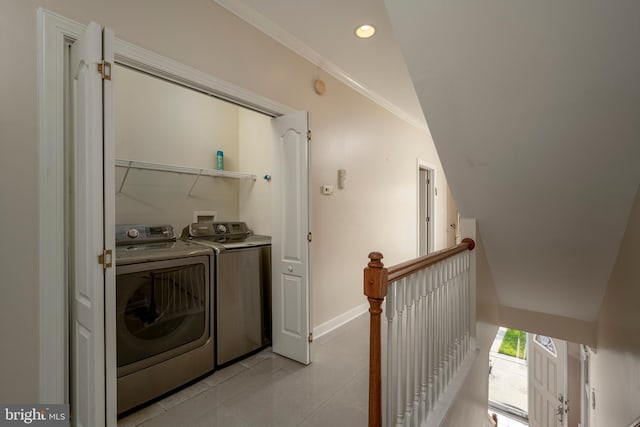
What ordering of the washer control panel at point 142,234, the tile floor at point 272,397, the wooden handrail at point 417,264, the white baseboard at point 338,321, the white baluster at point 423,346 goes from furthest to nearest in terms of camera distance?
the white baseboard at point 338,321 → the washer control panel at point 142,234 → the tile floor at point 272,397 → the white baluster at point 423,346 → the wooden handrail at point 417,264

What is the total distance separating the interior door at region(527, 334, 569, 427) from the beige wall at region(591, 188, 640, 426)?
2.56 m

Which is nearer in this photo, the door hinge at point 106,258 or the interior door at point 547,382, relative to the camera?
the door hinge at point 106,258

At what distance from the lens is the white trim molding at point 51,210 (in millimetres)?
1241

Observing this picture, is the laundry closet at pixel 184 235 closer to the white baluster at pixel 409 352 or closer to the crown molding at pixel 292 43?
the crown molding at pixel 292 43

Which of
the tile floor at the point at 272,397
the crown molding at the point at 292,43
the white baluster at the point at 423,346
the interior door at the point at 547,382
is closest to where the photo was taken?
the white baluster at the point at 423,346

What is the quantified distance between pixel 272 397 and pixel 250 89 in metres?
2.15

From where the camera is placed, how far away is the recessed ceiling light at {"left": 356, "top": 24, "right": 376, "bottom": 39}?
2160 millimetres

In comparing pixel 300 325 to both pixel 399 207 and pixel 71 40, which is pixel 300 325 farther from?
pixel 399 207

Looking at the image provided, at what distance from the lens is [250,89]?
2.06 metres

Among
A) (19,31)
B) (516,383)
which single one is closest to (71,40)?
(19,31)

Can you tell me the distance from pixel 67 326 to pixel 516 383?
381 inches

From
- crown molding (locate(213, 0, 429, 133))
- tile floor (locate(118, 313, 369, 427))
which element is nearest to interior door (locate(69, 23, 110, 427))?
tile floor (locate(118, 313, 369, 427))

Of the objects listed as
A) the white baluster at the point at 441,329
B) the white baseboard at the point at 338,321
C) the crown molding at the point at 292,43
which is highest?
the crown molding at the point at 292,43

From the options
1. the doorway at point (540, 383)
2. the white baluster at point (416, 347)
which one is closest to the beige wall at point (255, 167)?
the white baluster at point (416, 347)
